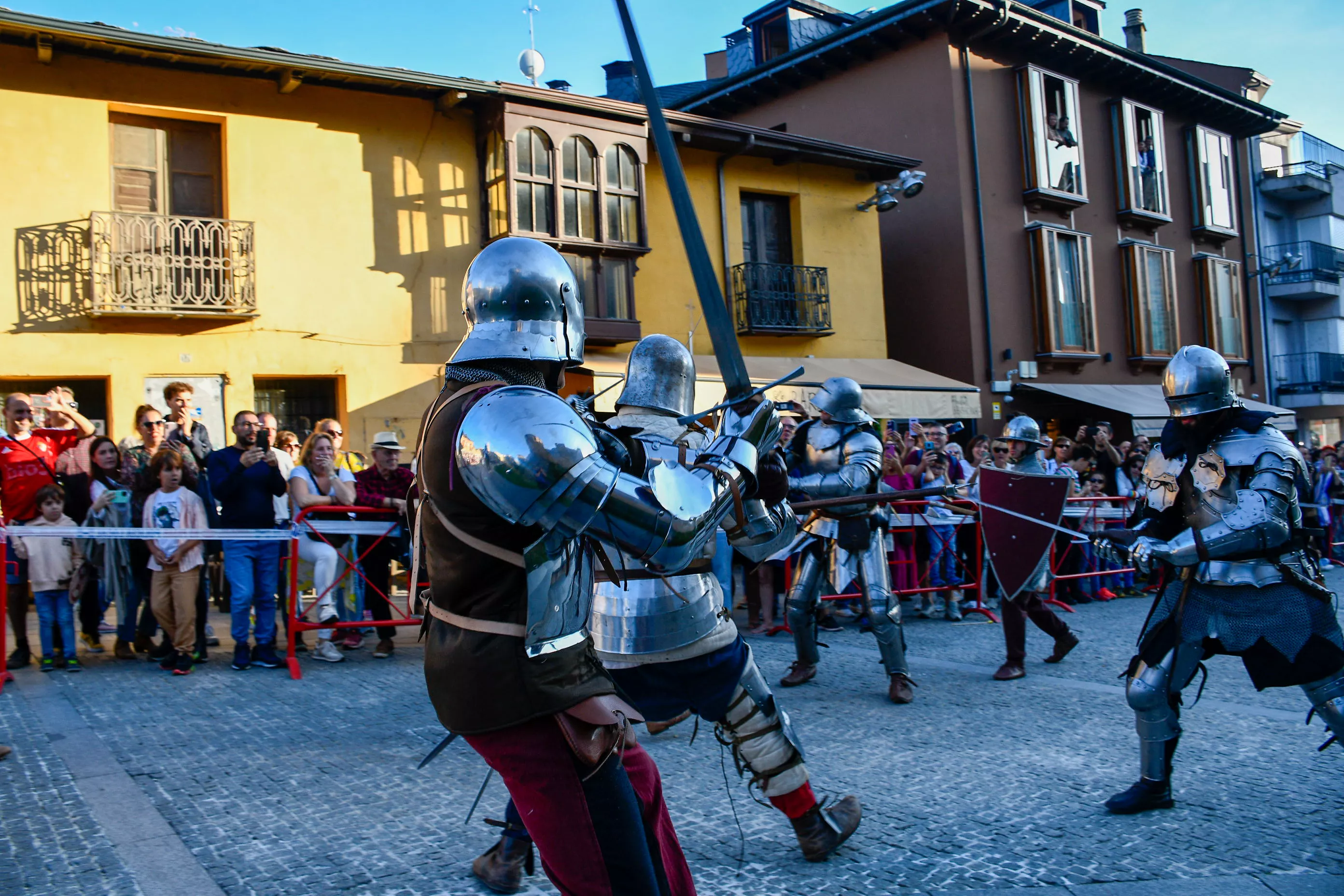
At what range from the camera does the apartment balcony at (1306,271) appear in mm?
23875

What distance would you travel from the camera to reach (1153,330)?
1908 cm

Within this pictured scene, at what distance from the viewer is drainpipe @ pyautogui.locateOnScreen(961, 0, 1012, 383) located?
16125 millimetres

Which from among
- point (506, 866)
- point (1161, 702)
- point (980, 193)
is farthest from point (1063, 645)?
point (980, 193)

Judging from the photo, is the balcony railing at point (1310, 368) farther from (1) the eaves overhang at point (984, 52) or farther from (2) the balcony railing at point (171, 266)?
(2) the balcony railing at point (171, 266)

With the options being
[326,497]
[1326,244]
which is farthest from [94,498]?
[1326,244]

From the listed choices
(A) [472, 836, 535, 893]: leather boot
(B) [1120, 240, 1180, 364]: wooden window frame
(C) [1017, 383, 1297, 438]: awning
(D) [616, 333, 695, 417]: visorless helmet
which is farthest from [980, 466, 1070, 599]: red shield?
(B) [1120, 240, 1180, 364]: wooden window frame

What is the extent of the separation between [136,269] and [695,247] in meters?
9.81

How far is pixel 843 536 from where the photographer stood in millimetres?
5559

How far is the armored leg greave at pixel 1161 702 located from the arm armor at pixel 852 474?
6.48 feet

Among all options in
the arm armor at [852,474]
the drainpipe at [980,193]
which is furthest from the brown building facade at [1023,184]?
the arm armor at [852,474]

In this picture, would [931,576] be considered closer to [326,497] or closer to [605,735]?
[326,497]

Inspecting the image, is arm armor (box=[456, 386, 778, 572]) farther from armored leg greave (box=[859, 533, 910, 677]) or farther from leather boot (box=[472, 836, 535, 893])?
armored leg greave (box=[859, 533, 910, 677])

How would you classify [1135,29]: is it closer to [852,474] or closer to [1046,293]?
[1046,293]

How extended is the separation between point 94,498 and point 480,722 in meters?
6.23
